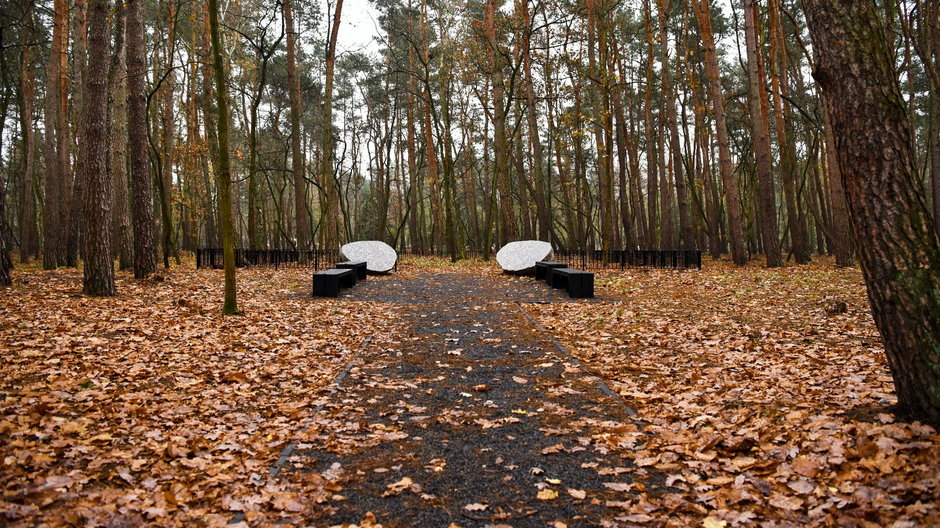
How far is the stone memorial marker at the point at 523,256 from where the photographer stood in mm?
16281

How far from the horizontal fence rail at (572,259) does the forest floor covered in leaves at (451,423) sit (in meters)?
9.04

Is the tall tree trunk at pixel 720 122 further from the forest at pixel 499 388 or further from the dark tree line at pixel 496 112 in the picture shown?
the forest at pixel 499 388

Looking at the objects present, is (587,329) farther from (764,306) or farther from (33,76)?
(33,76)

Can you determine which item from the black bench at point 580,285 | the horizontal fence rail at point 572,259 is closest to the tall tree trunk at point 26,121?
the horizontal fence rail at point 572,259

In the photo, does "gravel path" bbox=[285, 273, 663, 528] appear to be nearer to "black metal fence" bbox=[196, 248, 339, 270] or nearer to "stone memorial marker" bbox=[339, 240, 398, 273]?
"stone memorial marker" bbox=[339, 240, 398, 273]

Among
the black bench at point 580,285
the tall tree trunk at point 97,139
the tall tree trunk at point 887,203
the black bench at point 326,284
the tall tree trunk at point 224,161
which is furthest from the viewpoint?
the black bench at point 326,284

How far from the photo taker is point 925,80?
70.6 feet

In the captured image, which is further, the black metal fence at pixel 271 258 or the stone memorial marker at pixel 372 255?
the black metal fence at pixel 271 258

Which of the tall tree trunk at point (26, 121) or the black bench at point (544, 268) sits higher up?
the tall tree trunk at point (26, 121)

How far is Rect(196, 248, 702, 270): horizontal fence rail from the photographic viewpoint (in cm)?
1725

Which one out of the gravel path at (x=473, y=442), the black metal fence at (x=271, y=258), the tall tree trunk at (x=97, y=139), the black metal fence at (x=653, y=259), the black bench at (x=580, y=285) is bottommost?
the gravel path at (x=473, y=442)

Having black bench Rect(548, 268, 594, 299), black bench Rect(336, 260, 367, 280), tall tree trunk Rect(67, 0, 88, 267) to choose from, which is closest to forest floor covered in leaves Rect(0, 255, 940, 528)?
black bench Rect(548, 268, 594, 299)

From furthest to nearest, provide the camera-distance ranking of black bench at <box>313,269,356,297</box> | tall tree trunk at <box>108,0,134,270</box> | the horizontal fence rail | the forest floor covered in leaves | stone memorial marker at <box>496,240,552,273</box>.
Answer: the horizontal fence rail
stone memorial marker at <box>496,240,552,273</box>
tall tree trunk at <box>108,0,134,270</box>
black bench at <box>313,269,356,297</box>
the forest floor covered in leaves

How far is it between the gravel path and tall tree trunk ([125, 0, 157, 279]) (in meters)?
7.88
